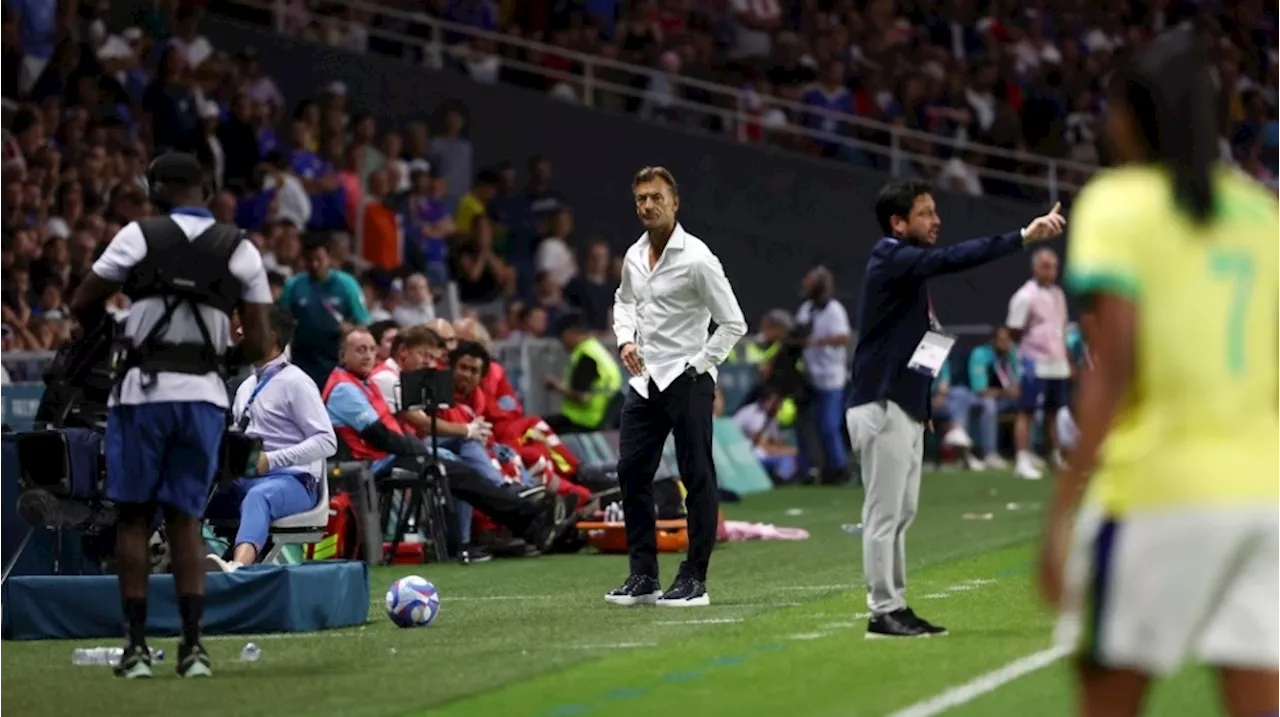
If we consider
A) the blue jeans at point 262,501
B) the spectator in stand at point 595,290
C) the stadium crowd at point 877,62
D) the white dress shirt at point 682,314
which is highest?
the stadium crowd at point 877,62

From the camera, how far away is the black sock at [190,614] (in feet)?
33.1

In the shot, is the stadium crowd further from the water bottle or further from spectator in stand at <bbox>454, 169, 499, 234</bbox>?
the water bottle

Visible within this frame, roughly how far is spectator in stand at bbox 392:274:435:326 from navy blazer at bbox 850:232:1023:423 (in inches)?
428

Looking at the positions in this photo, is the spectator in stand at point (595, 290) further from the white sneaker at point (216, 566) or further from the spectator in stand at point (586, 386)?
the white sneaker at point (216, 566)

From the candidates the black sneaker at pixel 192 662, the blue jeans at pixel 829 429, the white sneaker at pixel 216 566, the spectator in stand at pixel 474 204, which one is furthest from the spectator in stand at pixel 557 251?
the black sneaker at pixel 192 662

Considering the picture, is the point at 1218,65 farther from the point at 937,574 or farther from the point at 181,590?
the point at 181,590

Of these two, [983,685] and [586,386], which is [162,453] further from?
[586,386]

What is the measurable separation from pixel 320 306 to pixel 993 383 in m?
10.9

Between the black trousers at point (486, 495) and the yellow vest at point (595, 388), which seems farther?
the yellow vest at point (595, 388)

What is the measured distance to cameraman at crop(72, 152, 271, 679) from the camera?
10.0 m

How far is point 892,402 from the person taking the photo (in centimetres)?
1062

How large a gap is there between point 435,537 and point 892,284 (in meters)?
6.50

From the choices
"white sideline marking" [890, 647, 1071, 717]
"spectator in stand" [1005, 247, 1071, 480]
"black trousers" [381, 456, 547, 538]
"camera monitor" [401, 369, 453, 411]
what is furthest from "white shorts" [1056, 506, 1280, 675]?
"spectator in stand" [1005, 247, 1071, 480]

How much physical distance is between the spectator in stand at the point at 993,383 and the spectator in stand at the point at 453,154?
5902 millimetres
